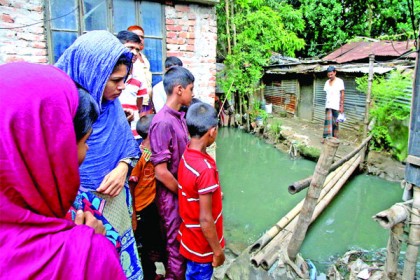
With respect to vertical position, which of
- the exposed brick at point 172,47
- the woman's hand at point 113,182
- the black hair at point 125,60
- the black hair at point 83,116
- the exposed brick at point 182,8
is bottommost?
the woman's hand at point 113,182

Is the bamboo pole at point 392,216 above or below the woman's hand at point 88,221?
below

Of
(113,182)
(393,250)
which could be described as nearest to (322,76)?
(393,250)

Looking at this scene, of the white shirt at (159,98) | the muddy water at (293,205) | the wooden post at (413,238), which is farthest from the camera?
the muddy water at (293,205)

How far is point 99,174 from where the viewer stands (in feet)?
5.34

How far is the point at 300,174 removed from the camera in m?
7.28

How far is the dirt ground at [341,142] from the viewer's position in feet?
21.7

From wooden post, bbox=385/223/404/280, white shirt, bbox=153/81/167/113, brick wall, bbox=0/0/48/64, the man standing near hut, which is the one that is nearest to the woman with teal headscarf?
white shirt, bbox=153/81/167/113

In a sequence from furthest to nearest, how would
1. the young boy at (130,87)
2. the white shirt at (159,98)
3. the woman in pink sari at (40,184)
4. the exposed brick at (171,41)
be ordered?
the exposed brick at (171,41) < the white shirt at (159,98) < the young boy at (130,87) < the woman in pink sari at (40,184)

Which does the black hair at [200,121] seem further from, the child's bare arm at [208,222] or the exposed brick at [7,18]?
the exposed brick at [7,18]

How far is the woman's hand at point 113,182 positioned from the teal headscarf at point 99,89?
0.26 ft

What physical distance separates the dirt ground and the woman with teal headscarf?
6.50 metres

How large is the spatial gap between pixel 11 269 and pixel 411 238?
2723 millimetres

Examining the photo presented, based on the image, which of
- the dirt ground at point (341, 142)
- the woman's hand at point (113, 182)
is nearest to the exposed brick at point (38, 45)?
the woman's hand at point (113, 182)

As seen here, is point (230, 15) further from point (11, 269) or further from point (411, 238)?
point (11, 269)
